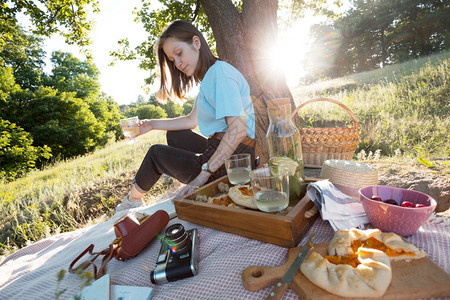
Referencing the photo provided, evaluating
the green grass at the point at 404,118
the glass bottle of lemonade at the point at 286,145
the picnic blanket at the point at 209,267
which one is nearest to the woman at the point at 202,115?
the picnic blanket at the point at 209,267

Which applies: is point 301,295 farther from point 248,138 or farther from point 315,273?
point 248,138

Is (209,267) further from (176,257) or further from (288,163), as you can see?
(288,163)

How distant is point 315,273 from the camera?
0.73m

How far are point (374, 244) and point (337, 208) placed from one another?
0.23 meters

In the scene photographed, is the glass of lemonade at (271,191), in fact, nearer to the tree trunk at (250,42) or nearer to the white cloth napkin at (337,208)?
the white cloth napkin at (337,208)

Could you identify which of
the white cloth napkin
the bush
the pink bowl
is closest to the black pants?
the white cloth napkin

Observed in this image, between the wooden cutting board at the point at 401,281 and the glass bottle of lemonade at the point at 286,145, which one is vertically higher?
the glass bottle of lemonade at the point at 286,145

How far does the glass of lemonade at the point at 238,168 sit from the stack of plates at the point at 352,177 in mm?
549

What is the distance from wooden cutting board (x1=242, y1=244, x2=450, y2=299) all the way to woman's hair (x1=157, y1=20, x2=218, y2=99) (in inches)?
78.2

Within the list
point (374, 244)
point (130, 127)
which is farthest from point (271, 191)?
point (130, 127)

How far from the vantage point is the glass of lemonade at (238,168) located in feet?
5.20

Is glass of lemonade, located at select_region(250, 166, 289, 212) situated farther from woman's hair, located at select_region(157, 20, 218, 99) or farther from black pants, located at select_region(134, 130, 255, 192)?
woman's hair, located at select_region(157, 20, 218, 99)

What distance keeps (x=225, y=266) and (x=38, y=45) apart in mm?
31695

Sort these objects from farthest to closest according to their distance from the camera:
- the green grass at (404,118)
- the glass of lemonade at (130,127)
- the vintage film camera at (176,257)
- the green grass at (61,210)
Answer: the green grass at (404,118)
the green grass at (61,210)
the glass of lemonade at (130,127)
the vintage film camera at (176,257)
